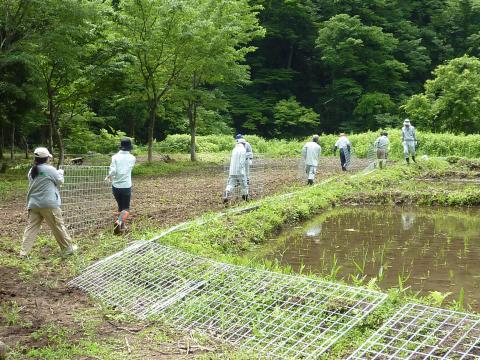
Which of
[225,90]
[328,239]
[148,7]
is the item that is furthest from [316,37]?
[328,239]

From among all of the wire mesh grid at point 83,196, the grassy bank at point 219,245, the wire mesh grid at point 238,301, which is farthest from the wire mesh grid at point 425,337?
the wire mesh grid at point 83,196

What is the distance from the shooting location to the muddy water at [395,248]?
657cm

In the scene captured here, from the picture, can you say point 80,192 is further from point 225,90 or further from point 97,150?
point 225,90

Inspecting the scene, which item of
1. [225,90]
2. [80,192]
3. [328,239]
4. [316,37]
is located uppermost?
[316,37]

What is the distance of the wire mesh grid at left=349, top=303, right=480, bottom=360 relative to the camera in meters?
3.92

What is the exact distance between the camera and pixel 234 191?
12234 mm

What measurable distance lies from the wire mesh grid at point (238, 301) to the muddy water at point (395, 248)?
3.53ft

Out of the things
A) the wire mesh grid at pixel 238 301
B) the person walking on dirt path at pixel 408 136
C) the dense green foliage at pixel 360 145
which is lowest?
the wire mesh grid at pixel 238 301

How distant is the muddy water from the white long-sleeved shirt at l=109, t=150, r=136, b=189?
249 centimetres

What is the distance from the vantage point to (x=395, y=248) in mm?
8359

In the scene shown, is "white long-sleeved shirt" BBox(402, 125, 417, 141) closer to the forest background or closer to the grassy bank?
the grassy bank

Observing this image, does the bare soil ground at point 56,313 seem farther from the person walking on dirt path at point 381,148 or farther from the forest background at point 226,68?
the person walking on dirt path at point 381,148

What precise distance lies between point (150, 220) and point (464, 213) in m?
6.99

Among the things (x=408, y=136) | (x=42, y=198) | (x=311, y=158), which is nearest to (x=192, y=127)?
(x=408, y=136)
